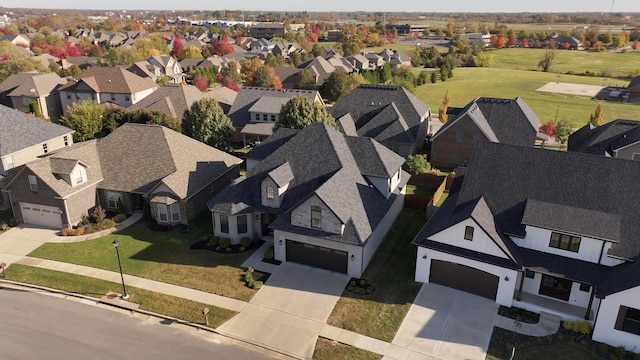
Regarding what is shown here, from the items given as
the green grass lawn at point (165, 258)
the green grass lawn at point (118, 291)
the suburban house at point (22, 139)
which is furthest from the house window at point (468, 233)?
the suburban house at point (22, 139)

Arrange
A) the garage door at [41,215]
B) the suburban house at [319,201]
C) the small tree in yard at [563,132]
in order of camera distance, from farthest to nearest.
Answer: the small tree in yard at [563,132], the garage door at [41,215], the suburban house at [319,201]

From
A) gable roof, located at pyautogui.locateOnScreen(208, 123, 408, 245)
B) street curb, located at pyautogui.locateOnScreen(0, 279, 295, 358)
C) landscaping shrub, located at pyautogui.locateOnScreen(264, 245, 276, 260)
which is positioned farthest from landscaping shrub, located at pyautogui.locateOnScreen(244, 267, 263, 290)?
street curb, located at pyautogui.locateOnScreen(0, 279, 295, 358)

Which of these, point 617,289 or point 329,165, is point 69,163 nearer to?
point 329,165

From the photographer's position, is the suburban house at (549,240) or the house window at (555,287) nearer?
the suburban house at (549,240)

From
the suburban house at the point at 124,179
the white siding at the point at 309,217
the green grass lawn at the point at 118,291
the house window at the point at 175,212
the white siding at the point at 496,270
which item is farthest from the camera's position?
the house window at the point at 175,212

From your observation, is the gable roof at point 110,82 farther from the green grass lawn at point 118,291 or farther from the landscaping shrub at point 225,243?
the landscaping shrub at point 225,243

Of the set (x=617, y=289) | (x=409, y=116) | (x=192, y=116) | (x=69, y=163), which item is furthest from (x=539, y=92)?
(x=69, y=163)

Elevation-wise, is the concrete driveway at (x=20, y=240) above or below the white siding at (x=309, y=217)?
below
